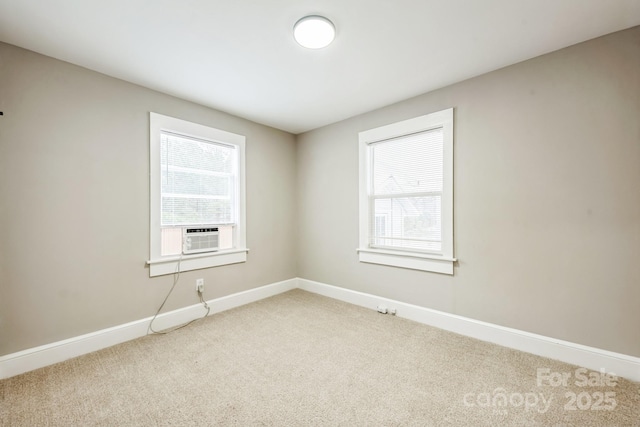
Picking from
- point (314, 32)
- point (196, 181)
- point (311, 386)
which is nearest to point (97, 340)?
point (196, 181)

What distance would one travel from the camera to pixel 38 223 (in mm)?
2143

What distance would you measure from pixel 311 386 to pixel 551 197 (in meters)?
2.42

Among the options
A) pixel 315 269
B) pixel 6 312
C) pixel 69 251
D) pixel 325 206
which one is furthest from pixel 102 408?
pixel 325 206

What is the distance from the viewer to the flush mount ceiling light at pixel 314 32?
181 centimetres

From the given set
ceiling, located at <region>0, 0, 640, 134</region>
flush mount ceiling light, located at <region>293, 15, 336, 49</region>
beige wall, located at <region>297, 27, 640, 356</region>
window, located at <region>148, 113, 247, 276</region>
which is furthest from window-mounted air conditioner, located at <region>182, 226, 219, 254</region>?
beige wall, located at <region>297, 27, 640, 356</region>

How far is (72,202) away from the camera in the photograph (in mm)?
2295

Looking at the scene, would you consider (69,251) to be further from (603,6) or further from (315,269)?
(603,6)

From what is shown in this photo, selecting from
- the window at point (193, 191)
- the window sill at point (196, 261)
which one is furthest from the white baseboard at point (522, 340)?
the window at point (193, 191)

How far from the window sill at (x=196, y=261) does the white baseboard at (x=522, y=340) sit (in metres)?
1.75

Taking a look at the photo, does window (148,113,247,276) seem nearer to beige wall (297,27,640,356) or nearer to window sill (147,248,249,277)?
window sill (147,248,249,277)

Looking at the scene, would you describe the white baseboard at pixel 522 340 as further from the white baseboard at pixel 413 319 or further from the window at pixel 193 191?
the window at pixel 193 191

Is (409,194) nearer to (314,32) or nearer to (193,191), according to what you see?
(314,32)

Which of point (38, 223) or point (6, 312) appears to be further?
point (38, 223)

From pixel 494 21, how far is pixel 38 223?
3773 mm
